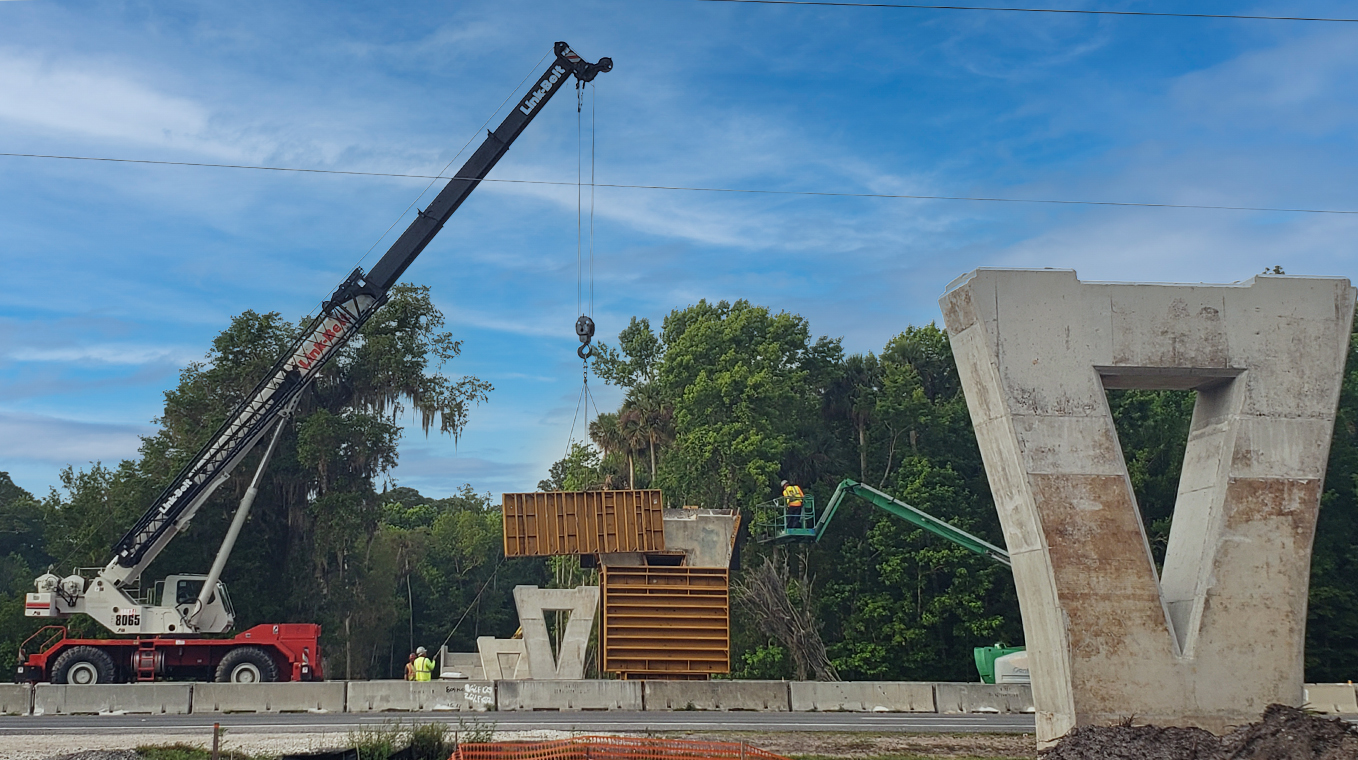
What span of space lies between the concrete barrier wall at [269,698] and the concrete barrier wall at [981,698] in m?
12.9

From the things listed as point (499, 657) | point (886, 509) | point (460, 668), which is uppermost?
point (886, 509)

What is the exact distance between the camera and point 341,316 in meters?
33.4

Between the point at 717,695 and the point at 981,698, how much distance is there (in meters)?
5.87

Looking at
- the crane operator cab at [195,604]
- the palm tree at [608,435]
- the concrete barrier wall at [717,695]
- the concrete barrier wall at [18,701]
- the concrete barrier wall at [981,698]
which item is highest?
the palm tree at [608,435]

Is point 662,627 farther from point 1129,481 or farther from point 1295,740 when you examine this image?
point 1295,740

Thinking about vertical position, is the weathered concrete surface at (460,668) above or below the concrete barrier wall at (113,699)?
below

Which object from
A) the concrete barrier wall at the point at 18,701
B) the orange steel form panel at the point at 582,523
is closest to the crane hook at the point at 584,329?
the orange steel form panel at the point at 582,523

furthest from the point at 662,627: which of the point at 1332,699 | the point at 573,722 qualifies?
the point at 1332,699

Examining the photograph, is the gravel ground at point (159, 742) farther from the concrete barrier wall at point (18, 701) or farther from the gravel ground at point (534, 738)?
the concrete barrier wall at point (18, 701)

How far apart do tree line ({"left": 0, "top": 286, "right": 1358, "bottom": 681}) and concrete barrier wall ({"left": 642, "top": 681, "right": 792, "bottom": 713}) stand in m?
19.0

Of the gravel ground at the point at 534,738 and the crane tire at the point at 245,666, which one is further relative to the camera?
the crane tire at the point at 245,666

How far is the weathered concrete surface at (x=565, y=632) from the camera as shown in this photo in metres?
27.2

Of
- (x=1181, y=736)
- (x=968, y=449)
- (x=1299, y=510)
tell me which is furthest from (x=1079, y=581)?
(x=968, y=449)

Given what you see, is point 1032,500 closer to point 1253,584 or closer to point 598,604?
point 1253,584
